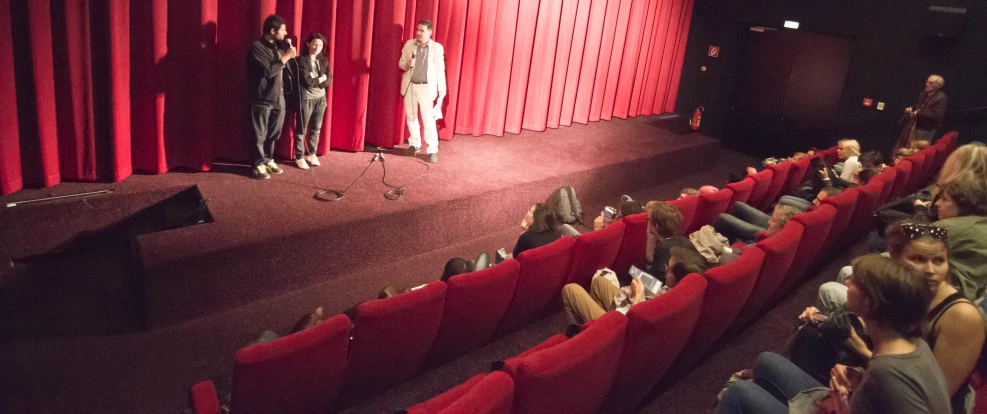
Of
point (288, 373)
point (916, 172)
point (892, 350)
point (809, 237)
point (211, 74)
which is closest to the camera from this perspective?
point (892, 350)

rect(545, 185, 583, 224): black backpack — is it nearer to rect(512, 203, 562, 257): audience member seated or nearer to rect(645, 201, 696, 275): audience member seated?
rect(512, 203, 562, 257): audience member seated

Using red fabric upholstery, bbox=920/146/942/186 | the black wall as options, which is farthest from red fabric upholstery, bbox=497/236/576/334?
the black wall

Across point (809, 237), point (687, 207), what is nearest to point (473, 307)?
point (687, 207)

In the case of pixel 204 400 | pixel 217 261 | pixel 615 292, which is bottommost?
pixel 217 261

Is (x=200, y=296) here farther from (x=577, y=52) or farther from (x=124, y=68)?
(x=577, y=52)

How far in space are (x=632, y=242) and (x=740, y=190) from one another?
1.16m

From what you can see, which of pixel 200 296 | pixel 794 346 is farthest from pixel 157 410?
pixel 794 346

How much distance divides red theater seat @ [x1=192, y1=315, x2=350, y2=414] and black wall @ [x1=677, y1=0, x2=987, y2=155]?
22.9 feet

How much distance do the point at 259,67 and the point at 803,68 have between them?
622 centimetres

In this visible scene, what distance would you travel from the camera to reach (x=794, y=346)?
228 cm

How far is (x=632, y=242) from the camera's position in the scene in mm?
3197

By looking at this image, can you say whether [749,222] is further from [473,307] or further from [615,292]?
[473,307]

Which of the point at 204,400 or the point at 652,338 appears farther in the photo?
the point at 652,338

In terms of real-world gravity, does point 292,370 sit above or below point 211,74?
below
